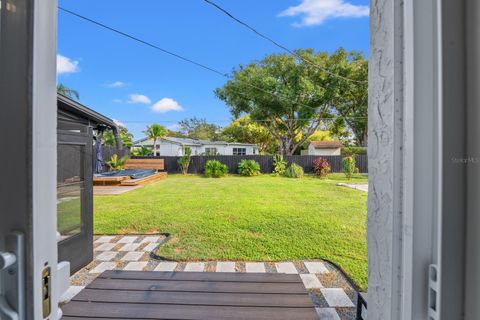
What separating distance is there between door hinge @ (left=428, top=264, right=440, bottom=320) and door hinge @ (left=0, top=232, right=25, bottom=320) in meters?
0.79

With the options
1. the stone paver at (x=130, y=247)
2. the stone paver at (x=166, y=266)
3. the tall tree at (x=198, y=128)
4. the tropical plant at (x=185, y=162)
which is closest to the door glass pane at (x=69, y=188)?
the stone paver at (x=130, y=247)

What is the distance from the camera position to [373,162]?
2.37 feet

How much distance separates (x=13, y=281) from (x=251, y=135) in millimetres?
24489

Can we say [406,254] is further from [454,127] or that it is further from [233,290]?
[233,290]

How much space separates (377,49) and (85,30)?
281 inches

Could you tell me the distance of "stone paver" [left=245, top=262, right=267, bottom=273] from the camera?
260 cm

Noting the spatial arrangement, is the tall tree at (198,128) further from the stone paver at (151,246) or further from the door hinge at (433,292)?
the door hinge at (433,292)

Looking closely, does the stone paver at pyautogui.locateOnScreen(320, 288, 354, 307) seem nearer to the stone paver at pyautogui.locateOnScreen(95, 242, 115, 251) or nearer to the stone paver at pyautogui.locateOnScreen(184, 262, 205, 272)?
the stone paver at pyautogui.locateOnScreen(184, 262, 205, 272)

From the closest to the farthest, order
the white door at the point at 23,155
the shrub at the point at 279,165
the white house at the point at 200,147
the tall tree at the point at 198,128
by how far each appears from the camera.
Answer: the white door at the point at 23,155 → the shrub at the point at 279,165 → the white house at the point at 200,147 → the tall tree at the point at 198,128

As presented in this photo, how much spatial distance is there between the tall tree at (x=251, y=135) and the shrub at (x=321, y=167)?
10350mm

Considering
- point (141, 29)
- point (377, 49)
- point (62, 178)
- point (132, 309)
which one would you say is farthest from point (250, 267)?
point (141, 29)

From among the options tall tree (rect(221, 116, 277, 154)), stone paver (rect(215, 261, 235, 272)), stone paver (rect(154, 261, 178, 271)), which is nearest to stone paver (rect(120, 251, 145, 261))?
stone paver (rect(154, 261, 178, 271))

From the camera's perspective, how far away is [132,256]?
3016mm

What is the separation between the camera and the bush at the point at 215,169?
12180 mm
